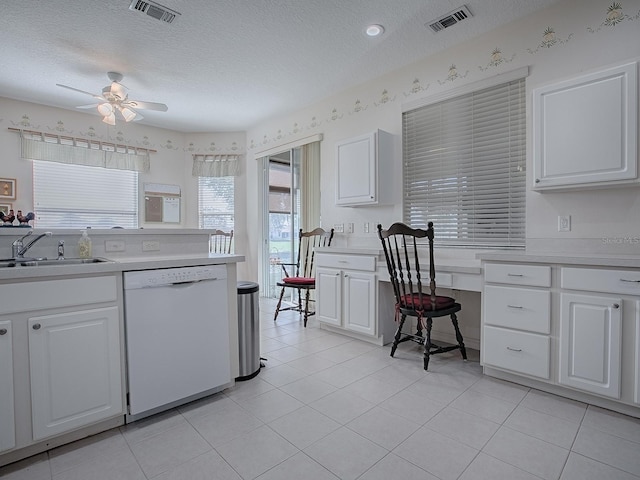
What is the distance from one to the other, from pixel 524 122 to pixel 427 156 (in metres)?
0.84

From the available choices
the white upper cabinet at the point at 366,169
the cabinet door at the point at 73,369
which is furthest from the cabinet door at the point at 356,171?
the cabinet door at the point at 73,369

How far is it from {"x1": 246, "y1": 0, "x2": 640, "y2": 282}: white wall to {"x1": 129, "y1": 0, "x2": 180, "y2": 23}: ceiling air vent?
2016 millimetres

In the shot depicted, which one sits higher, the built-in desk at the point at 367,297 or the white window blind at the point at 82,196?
the white window blind at the point at 82,196

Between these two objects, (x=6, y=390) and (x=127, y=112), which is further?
(x=127, y=112)

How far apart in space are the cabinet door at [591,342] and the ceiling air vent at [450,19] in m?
2.18

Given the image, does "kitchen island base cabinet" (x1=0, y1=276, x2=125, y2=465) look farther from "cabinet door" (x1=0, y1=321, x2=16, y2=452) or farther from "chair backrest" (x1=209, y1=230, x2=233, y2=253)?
"chair backrest" (x1=209, y1=230, x2=233, y2=253)

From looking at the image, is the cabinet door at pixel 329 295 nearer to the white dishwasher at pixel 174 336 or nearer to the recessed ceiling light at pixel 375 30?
the white dishwasher at pixel 174 336

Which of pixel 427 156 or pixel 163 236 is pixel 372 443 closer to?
pixel 163 236

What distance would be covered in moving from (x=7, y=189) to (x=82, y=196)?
0.79 m

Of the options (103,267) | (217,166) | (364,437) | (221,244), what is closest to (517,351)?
(364,437)

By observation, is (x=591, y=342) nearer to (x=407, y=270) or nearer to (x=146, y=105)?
(x=407, y=270)

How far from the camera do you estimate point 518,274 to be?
2.20 metres

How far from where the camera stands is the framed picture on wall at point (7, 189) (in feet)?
13.8

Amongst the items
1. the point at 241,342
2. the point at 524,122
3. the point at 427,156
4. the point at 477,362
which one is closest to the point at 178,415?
the point at 241,342
